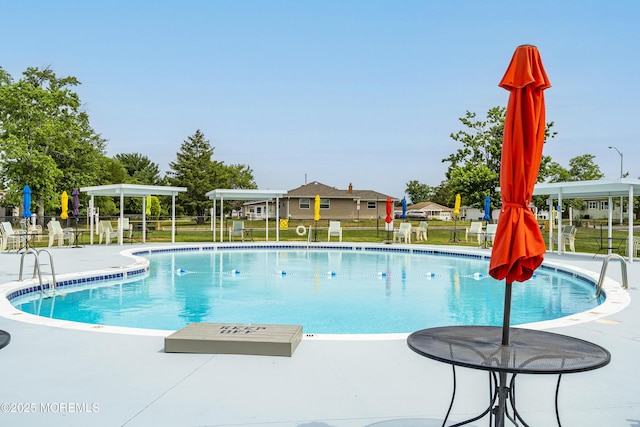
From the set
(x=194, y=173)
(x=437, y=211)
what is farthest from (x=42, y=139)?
(x=437, y=211)

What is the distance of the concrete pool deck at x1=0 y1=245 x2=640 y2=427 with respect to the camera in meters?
3.09

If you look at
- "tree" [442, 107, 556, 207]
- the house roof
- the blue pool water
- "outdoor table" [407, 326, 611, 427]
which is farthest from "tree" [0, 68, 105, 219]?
"outdoor table" [407, 326, 611, 427]

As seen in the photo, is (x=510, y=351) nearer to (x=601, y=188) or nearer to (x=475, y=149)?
(x=601, y=188)

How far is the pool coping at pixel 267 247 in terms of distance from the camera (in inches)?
215

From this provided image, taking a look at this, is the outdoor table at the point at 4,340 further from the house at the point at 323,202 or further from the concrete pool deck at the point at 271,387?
the house at the point at 323,202

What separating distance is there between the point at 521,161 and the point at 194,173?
45.3m

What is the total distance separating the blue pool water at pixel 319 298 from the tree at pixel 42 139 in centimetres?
1866

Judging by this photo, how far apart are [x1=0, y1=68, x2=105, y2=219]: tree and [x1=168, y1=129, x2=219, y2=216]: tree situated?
11.9m

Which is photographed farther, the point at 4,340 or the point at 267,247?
the point at 267,247

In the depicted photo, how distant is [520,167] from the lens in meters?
2.56

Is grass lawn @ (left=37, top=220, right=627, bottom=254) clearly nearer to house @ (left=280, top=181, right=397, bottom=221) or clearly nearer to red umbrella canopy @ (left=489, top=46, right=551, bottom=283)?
house @ (left=280, top=181, right=397, bottom=221)

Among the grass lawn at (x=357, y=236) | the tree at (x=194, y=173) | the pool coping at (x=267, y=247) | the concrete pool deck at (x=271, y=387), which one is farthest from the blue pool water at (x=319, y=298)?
the tree at (x=194, y=173)

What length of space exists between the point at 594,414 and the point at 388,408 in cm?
128

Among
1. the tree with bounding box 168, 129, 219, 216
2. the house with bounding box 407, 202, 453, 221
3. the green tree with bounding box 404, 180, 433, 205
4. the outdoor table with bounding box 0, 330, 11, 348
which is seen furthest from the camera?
the green tree with bounding box 404, 180, 433, 205
